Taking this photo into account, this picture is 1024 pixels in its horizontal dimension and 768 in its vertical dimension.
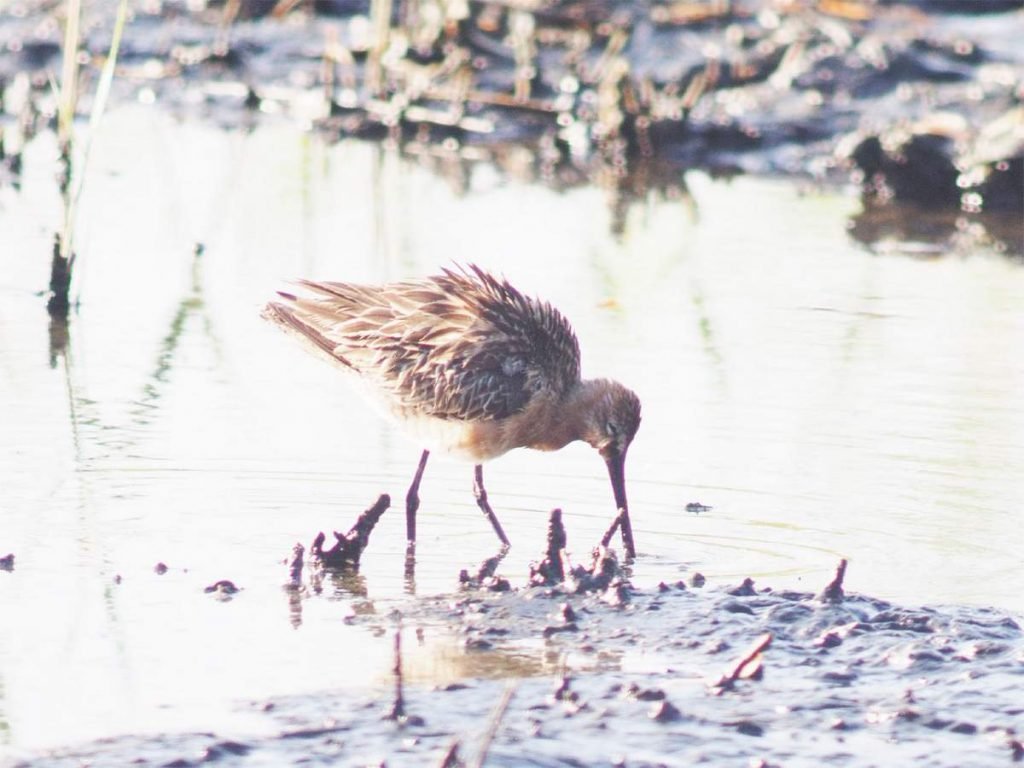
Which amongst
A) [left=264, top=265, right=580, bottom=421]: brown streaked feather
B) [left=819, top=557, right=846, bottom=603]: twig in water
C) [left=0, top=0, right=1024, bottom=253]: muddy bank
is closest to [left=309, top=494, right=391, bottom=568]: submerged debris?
[left=264, top=265, right=580, bottom=421]: brown streaked feather

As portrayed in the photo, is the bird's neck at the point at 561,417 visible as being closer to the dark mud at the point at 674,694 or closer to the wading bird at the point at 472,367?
the wading bird at the point at 472,367

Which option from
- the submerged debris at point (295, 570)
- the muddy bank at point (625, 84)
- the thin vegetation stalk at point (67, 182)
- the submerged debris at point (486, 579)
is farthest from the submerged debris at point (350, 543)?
the muddy bank at point (625, 84)

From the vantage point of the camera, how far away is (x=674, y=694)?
571 cm

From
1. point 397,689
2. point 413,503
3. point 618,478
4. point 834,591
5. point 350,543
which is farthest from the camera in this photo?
point 618,478

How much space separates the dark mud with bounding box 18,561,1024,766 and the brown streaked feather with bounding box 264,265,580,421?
120 cm

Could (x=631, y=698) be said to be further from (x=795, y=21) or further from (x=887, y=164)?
(x=795, y=21)

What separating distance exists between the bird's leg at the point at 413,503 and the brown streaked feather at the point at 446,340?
8.5 inches

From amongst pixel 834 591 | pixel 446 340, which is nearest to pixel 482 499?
pixel 446 340

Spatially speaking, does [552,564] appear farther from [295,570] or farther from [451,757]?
[451,757]

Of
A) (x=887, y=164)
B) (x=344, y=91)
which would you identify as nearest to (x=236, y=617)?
(x=887, y=164)

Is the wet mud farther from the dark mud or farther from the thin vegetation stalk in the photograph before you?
the thin vegetation stalk

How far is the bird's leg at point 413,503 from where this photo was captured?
7.25 m

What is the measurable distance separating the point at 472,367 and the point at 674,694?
2176 millimetres

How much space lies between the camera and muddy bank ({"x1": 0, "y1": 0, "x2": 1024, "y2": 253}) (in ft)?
50.1
